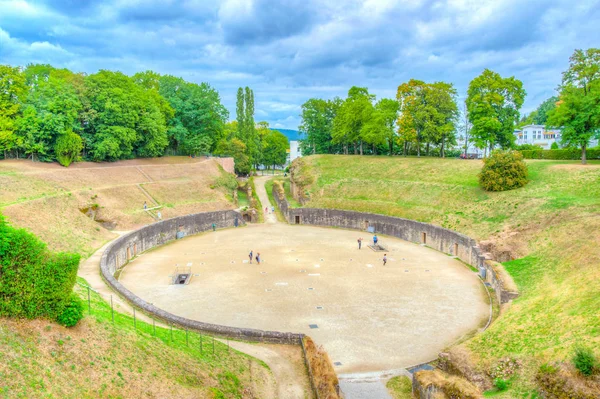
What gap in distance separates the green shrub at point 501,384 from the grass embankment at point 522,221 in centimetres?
33

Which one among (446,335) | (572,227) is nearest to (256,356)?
(446,335)

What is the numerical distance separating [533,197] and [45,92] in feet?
156

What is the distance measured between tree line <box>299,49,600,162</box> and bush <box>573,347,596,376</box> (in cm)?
2912

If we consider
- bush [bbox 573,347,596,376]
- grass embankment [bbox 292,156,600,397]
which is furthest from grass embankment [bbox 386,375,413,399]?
bush [bbox 573,347,596,376]

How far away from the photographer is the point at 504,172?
1380 inches

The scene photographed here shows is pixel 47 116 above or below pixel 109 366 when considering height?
above

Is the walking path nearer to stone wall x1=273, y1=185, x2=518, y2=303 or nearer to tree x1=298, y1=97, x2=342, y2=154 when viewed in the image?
stone wall x1=273, y1=185, x2=518, y2=303

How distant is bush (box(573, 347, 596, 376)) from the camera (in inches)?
434

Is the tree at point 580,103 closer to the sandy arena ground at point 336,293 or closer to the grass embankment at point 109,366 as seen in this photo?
Result: the sandy arena ground at point 336,293

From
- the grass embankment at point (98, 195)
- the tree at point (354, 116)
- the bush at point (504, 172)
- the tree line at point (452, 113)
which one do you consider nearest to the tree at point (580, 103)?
the tree line at point (452, 113)

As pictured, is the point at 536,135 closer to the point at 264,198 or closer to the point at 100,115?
the point at 264,198

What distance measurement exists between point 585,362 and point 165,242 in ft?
104

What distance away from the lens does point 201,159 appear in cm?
6075

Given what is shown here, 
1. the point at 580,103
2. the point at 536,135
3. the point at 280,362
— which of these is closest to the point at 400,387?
the point at 280,362
